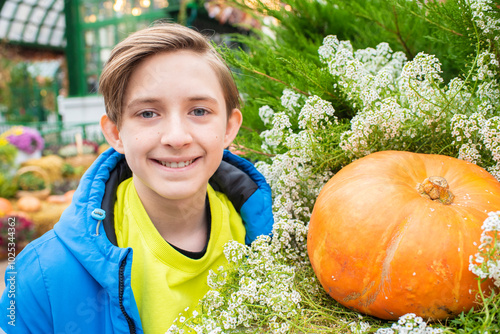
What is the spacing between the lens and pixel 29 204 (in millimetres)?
4922

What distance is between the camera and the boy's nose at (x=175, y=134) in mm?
1163

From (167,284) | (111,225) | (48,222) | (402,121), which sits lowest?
(48,222)

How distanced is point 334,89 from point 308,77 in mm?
137

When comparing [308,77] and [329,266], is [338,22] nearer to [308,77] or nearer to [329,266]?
[308,77]

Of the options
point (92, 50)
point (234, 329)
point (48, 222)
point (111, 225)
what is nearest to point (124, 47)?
point (111, 225)

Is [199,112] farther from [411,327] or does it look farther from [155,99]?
[411,327]

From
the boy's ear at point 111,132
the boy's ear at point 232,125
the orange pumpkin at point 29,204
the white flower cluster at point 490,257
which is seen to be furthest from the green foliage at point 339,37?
the orange pumpkin at point 29,204

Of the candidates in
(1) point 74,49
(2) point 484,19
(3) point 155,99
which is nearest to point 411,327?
(3) point 155,99

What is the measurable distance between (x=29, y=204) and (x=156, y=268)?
4.35 metres

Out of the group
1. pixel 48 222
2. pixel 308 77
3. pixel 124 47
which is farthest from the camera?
pixel 48 222

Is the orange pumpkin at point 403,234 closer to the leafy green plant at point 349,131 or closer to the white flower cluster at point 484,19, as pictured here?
the leafy green plant at point 349,131

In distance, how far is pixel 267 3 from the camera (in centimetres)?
199

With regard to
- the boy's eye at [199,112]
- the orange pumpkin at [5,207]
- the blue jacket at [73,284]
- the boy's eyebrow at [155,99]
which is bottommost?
the orange pumpkin at [5,207]

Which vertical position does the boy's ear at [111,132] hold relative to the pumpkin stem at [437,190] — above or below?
below
